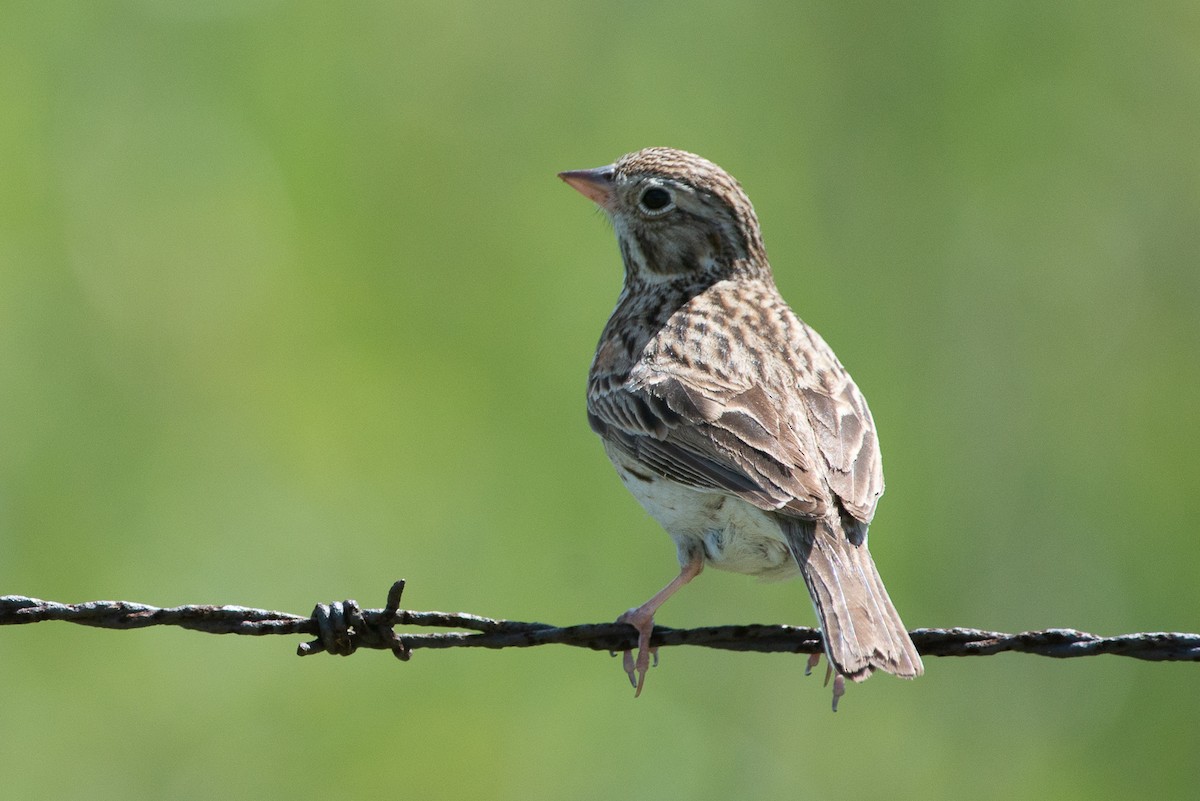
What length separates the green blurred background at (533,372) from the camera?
1159cm

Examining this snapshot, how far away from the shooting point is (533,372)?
42.7 ft

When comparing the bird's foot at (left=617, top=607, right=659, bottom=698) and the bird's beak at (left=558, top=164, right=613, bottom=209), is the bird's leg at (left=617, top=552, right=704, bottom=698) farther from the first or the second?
the bird's beak at (left=558, top=164, right=613, bottom=209)

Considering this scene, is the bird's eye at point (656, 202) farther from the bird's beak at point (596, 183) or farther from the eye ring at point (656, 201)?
the bird's beak at point (596, 183)

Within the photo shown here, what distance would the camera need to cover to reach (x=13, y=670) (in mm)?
11453

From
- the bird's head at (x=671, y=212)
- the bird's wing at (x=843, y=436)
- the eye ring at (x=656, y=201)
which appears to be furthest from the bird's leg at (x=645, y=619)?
the eye ring at (x=656, y=201)

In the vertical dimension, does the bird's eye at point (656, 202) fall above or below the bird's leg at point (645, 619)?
above

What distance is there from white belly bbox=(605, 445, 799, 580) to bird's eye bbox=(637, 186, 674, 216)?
1.90 m

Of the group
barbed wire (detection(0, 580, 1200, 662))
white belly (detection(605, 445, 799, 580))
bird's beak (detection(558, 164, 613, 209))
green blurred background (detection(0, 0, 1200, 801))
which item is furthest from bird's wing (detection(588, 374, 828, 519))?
green blurred background (detection(0, 0, 1200, 801))

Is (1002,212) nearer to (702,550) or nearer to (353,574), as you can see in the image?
(353,574)

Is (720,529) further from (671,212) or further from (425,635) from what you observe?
(671,212)

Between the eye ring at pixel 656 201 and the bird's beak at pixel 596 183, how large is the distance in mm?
165

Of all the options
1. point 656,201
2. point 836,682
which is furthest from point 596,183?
point 836,682

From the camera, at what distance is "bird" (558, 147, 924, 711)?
6.21 meters

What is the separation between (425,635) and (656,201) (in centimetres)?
364
